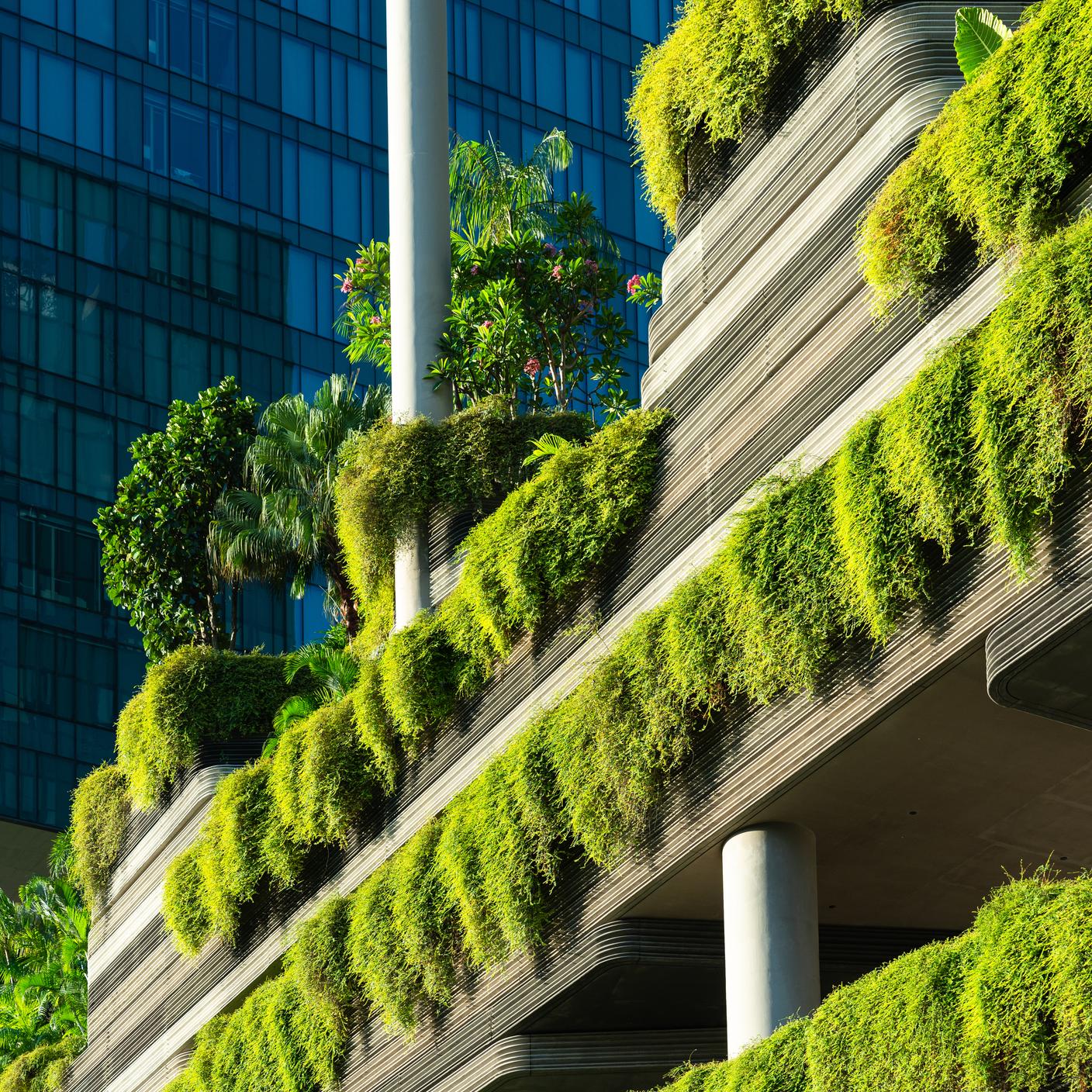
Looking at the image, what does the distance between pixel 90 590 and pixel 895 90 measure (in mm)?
53094

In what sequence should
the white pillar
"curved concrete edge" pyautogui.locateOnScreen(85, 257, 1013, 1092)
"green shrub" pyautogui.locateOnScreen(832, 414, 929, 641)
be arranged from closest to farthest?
"green shrub" pyautogui.locateOnScreen(832, 414, 929, 641)
"curved concrete edge" pyautogui.locateOnScreen(85, 257, 1013, 1092)
the white pillar

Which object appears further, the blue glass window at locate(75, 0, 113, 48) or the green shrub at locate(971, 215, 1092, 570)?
the blue glass window at locate(75, 0, 113, 48)

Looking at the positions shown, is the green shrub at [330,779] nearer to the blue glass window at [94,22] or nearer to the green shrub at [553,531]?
the green shrub at [553,531]

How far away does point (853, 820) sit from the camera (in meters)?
16.9

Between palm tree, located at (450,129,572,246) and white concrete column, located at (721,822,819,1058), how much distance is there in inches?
642

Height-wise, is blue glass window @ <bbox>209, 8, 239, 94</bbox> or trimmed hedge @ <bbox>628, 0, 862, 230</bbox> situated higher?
blue glass window @ <bbox>209, 8, 239, 94</bbox>

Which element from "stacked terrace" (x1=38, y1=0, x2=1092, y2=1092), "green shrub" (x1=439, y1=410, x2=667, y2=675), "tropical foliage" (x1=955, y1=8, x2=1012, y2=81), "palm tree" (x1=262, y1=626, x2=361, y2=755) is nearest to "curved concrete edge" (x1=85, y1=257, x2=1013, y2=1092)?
"stacked terrace" (x1=38, y1=0, x2=1092, y2=1092)

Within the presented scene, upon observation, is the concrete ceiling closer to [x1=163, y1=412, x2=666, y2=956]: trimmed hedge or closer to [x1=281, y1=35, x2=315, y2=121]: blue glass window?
[x1=163, y1=412, x2=666, y2=956]: trimmed hedge

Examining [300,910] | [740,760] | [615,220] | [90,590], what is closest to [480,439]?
[300,910]

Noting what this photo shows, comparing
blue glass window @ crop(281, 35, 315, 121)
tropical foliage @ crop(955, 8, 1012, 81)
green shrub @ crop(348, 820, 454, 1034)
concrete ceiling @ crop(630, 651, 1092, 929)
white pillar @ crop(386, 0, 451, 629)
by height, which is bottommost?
concrete ceiling @ crop(630, 651, 1092, 929)

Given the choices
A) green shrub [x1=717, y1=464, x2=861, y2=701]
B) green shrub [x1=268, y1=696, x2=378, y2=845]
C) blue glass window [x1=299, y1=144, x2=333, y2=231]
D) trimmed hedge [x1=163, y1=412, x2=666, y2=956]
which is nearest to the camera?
green shrub [x1=717, y1=464, x2=861, y2=701]

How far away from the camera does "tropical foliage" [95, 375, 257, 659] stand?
35938 millimetres

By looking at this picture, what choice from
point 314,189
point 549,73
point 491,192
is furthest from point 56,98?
point 491,192

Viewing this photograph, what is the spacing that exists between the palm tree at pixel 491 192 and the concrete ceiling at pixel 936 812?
50.2 ft
